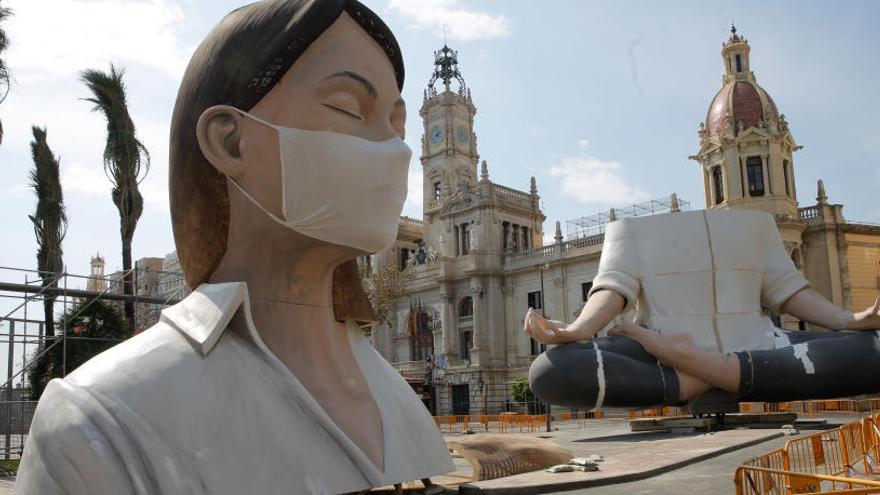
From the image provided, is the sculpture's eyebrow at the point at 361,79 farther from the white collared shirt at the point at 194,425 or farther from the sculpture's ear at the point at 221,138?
the white collared shirt at the point at 194,425

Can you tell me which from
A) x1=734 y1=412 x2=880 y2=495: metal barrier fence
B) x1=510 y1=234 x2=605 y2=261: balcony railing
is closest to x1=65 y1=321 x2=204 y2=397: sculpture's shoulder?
x1=734 y1=412 x2=880 y2=495: metal barrier fence

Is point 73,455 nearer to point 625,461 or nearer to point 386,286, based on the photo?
point 625,461

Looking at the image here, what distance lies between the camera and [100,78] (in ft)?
54.0

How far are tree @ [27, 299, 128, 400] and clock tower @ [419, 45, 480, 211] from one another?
29.8 metres

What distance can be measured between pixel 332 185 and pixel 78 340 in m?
15.7

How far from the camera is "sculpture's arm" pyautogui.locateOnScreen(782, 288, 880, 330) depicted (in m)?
14.4

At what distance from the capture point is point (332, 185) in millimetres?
2680

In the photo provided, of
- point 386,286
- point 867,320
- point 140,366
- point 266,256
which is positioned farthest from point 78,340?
point 386,286

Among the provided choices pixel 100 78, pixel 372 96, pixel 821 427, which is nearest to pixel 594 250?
pixel 821 427

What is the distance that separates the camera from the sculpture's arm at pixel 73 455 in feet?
6.69

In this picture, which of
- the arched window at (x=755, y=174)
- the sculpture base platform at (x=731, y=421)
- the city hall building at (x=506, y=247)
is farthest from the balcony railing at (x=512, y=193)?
the sculpture base platform at (x=731, y=421)

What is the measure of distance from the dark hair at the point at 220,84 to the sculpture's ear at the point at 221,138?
42 millimetres

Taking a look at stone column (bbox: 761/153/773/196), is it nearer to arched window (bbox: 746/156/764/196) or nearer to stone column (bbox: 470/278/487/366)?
arched window (bbox: 746/156/764/196)

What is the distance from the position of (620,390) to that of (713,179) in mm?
23131
